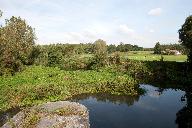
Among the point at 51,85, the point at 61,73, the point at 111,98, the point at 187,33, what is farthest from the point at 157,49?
the point at 51,85

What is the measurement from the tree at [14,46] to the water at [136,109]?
14.3 metres

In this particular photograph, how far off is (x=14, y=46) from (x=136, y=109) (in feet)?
87.5

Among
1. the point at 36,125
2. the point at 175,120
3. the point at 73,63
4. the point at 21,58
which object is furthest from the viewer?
the point at 73,63

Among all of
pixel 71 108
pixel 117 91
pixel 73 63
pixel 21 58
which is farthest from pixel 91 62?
pixel 71 108

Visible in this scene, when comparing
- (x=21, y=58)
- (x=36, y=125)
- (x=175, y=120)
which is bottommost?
(x=175, y=120)

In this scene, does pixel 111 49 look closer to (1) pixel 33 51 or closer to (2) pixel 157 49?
(2) pixel 157 49

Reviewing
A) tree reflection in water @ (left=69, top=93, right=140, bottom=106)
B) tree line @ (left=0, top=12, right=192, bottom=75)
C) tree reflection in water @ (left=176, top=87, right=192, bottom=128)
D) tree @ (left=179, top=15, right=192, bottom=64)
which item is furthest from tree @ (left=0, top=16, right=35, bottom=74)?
tree @ (left=179, top=15, right=192, bottom=64)

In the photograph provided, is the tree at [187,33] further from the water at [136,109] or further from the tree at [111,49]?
the tree at [111,49]

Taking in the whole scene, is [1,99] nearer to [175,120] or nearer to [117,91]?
[117,91]

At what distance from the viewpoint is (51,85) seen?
36.7 metres

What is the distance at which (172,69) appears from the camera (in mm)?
52031

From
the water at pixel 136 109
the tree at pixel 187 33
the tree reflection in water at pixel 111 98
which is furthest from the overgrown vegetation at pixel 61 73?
the tree at pixel 187 33

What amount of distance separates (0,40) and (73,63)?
25.2m

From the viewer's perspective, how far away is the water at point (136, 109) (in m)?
25.8
